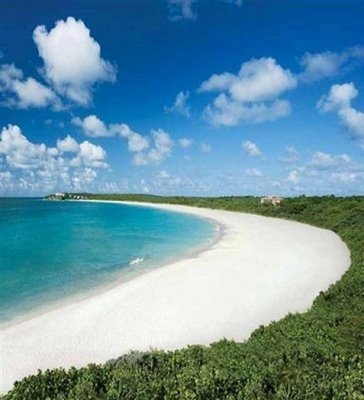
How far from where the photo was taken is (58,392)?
848cm

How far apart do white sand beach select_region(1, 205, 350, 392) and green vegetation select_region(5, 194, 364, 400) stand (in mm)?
4684

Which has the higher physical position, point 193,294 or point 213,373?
point 213,373

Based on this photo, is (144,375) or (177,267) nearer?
(144,375)

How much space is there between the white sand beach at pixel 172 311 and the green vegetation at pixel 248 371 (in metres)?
4.68

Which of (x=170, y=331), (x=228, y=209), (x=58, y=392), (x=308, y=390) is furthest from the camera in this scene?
(x=228, y=209)

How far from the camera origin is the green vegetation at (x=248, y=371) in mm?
8055

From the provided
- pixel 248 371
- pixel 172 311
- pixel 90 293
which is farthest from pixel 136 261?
pixel 248 371

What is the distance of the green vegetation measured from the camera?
8.05 metres

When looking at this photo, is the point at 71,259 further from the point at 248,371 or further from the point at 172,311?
the point at 248,371

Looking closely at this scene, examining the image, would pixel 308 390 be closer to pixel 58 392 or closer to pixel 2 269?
pixel 58 392

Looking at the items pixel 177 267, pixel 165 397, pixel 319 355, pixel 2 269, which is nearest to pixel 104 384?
pixel 165 397

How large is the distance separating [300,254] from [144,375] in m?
28.1

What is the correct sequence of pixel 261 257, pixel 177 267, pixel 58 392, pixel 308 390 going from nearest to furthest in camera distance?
pixel 308 390 < pixel 58 392 < pixel 177 267 < pixel 261 257

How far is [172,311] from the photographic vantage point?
19.8 m
